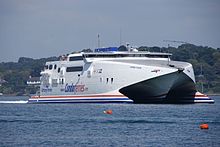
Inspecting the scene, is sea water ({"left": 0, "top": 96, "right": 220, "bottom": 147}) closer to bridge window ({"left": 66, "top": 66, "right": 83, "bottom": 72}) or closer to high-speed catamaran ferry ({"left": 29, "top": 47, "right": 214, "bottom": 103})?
high-speed catamaran ferry ({"left": 29, "top": 47, "right": 214, "bottom": 103})

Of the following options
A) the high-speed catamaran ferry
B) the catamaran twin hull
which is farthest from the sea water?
the high-speed catamaran ferry

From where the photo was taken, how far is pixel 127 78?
4242 inches

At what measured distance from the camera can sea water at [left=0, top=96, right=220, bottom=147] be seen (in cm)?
5997

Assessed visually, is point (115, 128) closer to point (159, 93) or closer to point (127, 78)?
point (127, 78)

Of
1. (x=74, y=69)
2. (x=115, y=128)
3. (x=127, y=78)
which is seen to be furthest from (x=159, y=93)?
(x=115, y=128)

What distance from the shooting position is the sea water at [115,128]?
197 ft

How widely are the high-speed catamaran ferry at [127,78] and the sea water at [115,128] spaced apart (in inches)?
403

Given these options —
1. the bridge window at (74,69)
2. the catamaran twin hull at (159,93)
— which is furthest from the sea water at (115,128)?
the bridge window at (74,69)

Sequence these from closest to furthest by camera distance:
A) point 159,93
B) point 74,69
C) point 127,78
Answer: point 127,78
point 159,93
point 74,69

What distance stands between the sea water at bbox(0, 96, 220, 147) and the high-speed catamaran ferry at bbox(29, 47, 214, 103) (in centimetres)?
1023

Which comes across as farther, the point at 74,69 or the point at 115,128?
the point at 74,69

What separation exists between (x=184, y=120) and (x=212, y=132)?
12.1 m

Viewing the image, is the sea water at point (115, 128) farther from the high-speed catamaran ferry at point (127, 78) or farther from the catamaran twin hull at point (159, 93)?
the high-speed catamaran ferry at point (127, 78)

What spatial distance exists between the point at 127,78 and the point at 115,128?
37.5 meters
